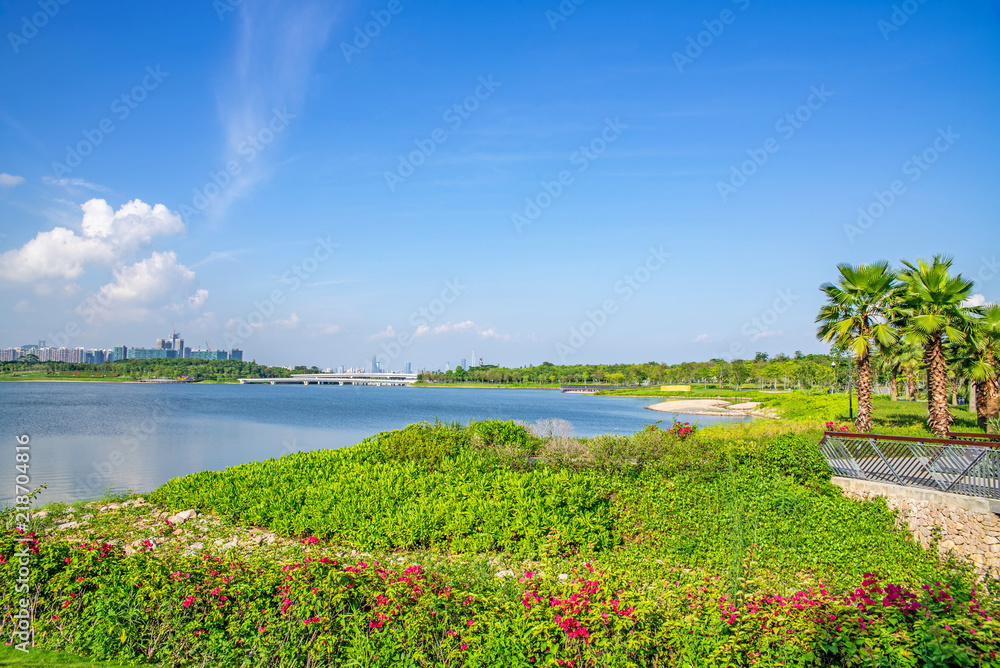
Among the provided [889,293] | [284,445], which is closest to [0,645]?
[284,445]

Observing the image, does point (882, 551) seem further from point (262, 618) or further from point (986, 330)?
point (986, 330)

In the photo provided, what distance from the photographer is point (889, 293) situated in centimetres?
2016

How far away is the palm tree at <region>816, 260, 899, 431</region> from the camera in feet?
64.9

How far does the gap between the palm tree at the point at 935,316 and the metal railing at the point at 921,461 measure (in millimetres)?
8578

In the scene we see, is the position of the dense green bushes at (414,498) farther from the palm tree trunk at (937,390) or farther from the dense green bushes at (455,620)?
the palm tree trunk at (937,390)

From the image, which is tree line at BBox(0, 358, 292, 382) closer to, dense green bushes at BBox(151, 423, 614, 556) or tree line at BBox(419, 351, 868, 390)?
tree line at BBox(419, 351, 868, 390)

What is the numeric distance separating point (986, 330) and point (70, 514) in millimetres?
29052

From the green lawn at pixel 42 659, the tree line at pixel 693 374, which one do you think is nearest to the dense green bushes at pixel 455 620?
the green lawn at pixel 42 659

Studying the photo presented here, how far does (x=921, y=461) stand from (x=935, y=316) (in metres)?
10.5

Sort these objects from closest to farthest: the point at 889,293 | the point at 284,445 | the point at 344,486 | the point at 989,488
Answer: the point at 989,488
the point at 344,486
the point at 889,293
the point at 284,445

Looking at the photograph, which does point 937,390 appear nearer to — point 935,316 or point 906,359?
point 935,316

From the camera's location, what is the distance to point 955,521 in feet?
32.2

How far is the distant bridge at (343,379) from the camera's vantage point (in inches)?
6618

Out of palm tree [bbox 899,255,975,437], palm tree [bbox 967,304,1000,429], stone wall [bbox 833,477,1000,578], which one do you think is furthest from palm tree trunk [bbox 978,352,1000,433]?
stone wall [bbox 833,477,1000,578]
